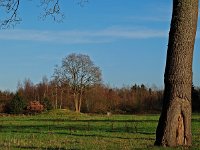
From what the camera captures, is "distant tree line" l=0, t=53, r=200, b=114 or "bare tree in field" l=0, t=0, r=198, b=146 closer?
"bare tree in field" l=0, t=0, r=198, b=146

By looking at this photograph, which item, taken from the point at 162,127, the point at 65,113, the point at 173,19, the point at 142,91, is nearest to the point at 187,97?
the point at 162,127

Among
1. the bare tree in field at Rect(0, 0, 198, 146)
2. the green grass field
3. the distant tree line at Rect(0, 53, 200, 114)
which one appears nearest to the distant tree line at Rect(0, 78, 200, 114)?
the distant tree line at Rect(0, 53, 200, 114)

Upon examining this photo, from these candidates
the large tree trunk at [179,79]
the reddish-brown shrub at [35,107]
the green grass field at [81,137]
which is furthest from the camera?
the reddish-brown shrub at [35,107]

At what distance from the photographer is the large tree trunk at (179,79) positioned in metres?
14.5

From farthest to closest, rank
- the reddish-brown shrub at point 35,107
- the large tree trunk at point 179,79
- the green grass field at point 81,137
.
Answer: the reddish-brown shrub at point 35,107
the green grass field at point 81,137
the large tree trunk at point 179,79

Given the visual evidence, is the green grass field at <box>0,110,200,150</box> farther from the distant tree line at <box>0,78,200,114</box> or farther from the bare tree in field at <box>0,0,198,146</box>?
the distant tree line at <box>0,78,200,114</box>

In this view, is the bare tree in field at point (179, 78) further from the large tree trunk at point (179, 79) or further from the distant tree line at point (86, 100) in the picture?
the distant tree line at point (86, 100)

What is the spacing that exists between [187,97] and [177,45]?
1713mm

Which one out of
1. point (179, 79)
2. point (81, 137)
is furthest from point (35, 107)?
point (179, 79)

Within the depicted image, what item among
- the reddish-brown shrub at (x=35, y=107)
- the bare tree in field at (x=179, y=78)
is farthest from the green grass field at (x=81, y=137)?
the reddish-brown shrub at (x=35, y=107)

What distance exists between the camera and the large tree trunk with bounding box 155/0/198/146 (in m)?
→ 14.5

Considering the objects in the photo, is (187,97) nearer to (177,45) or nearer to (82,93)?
(177,45)

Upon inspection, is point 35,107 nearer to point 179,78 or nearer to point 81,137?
point 81,137

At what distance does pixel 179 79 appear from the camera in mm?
14539
